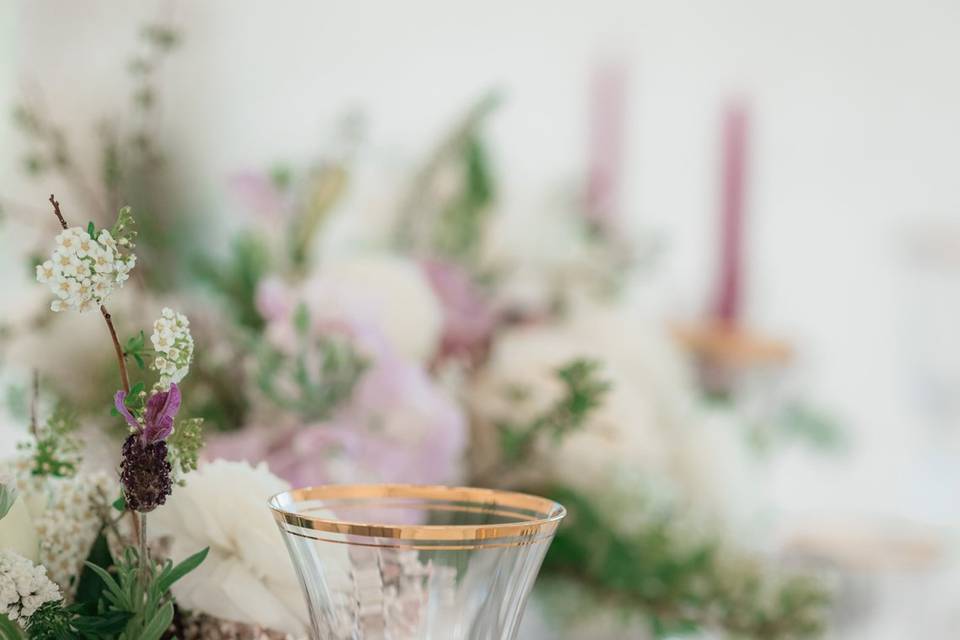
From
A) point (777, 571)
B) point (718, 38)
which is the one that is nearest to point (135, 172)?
point (777, 571)

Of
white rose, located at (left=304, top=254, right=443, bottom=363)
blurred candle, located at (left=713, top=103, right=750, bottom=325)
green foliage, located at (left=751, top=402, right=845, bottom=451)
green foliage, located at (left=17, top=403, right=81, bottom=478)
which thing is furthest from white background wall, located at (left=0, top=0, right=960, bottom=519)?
green foliage, located at (left=17, top=403, right=81, bottom=478)

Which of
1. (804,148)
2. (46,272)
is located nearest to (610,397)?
(46,272)

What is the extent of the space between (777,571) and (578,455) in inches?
5.0

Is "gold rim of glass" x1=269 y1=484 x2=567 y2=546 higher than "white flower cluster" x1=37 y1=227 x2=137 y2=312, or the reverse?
"white flower cluster" x1=37 y1=227 x2=137 y2=312

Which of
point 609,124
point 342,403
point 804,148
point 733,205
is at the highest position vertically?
point 804,148

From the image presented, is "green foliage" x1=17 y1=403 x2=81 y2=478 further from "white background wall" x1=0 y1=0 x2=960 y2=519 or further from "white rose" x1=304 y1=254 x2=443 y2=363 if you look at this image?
"white background wall" x1=0 y1=0 x2=960 y2=519

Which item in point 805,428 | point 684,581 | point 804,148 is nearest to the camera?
point 684,581

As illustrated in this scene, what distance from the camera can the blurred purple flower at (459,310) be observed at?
61 cm

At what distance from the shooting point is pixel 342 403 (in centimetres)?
44

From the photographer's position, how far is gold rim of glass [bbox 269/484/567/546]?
0.21 meters

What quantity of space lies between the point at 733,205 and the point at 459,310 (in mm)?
712

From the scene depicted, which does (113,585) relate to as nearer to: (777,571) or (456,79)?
(777,571)

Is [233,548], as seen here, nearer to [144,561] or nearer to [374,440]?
[144,561]

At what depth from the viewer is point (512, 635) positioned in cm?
24
